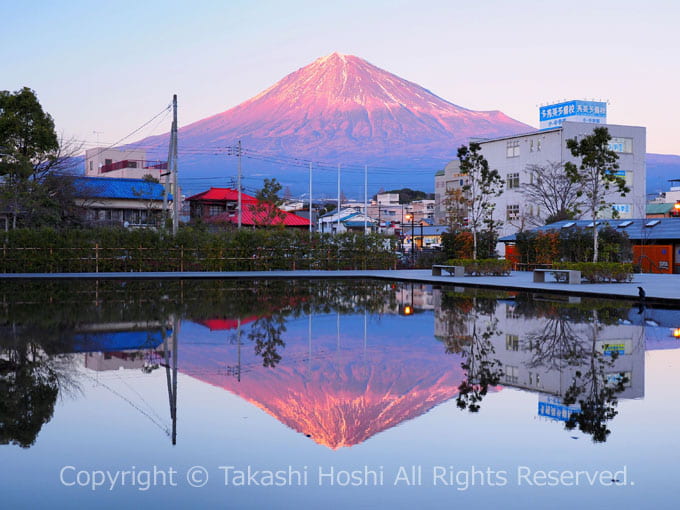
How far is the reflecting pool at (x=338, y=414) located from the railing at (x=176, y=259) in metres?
24.5

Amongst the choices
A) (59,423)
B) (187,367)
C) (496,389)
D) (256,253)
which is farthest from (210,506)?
(256,253)

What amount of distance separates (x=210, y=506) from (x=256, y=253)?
126 ft

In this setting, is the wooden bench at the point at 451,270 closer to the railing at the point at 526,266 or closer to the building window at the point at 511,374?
the railing at the point at 526,266

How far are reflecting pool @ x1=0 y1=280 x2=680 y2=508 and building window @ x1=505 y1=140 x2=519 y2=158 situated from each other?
51010 mm

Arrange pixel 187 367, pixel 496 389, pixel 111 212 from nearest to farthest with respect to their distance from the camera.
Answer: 1. pixel 496 389
2. pixel 187 367
3. pixel 111 212

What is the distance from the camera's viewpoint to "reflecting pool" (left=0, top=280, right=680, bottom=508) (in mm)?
5637

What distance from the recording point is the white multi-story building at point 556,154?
2446 inches

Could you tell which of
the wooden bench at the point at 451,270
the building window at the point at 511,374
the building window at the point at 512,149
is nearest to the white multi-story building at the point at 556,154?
the building window at the point at 512,149

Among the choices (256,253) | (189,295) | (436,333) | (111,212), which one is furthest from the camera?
→ (111,212)

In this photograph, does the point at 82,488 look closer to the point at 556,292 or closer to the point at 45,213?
the point at 556,292

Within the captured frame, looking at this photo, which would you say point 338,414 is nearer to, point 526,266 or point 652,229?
point 526,266

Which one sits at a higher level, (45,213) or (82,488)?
(45,213)

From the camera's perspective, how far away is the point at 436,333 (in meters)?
14.9

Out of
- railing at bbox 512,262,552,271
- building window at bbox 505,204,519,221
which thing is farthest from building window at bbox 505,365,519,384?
building window at bbox 505,204,519,221
